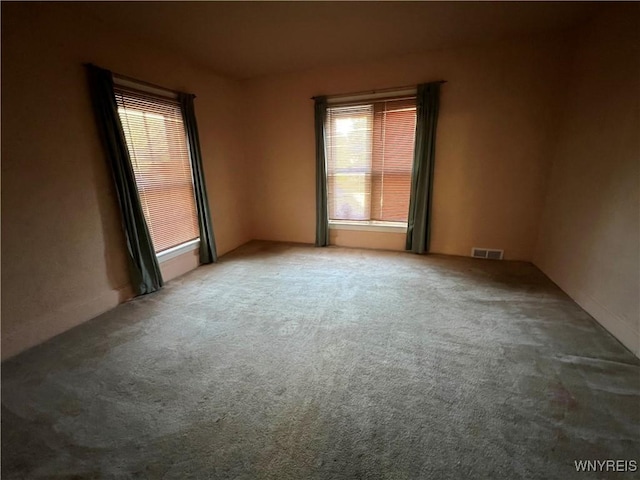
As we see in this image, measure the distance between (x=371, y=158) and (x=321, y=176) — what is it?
0.73 m

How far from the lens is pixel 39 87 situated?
1.89 m

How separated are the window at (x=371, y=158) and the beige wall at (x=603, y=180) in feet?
5.06

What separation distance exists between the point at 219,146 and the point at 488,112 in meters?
3.38

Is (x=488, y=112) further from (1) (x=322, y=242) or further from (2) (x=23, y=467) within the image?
(2) (x=23, y=467)

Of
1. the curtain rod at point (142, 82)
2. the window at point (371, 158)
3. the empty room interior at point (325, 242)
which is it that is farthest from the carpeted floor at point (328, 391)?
the curtain rod at point (142, 82)

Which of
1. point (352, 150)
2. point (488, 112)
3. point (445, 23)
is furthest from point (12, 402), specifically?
point (488, 112)

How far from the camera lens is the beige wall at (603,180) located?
1870mm

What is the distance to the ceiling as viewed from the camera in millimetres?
2145

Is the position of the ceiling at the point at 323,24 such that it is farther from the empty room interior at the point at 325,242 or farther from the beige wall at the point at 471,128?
the beige wall at the point at 471,128

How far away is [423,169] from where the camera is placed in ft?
11.0

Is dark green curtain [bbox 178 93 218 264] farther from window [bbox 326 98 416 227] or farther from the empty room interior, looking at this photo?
window [bbox 326 98 416 227]

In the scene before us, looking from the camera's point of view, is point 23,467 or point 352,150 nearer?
point 23,467

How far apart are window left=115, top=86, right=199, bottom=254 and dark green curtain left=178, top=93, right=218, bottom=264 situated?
0.20 feet

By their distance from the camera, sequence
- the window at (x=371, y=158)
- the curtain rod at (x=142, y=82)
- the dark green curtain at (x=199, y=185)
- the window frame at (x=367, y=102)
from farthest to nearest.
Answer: the window at (x=371, y=158)
the window frame at (x=367, y=102)
the dark green curtain at (x=199, y=185)
the curtain rod at (x=142, y=82)
